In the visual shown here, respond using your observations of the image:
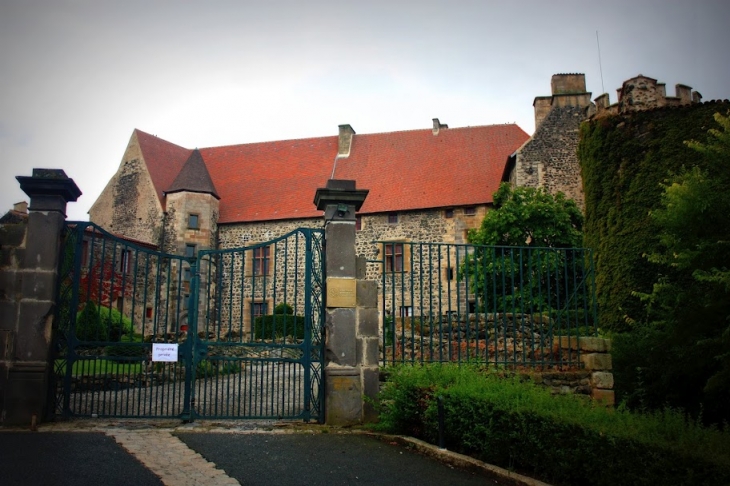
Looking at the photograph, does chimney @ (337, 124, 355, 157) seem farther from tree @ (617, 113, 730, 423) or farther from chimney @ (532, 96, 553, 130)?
tree @ (617, 113, 730, 423)

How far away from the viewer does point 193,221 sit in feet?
97.3

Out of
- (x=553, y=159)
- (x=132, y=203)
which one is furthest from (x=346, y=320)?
(x=132, y=203)

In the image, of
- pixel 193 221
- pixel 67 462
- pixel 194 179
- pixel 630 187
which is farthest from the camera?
pixel 194 179

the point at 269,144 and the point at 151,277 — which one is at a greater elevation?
the point at 269,144

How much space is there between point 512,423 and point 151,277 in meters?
26.9

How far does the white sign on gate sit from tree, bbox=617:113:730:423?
5903 millimetres

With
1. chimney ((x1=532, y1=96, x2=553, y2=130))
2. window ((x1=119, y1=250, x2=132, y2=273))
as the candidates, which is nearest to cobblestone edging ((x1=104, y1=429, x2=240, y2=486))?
window ((x1=119, y1=250, x2=132, y2=273))

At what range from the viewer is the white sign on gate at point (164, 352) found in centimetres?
750

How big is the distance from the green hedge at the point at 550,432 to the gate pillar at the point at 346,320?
0.41 metres

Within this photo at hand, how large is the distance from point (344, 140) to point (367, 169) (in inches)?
108

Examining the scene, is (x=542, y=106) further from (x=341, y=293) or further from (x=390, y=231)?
(x=341, y=293)

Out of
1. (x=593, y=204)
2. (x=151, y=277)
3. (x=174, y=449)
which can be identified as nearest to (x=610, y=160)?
(x=593, y=204)

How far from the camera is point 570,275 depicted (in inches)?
818

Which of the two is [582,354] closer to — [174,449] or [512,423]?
[512,423]
